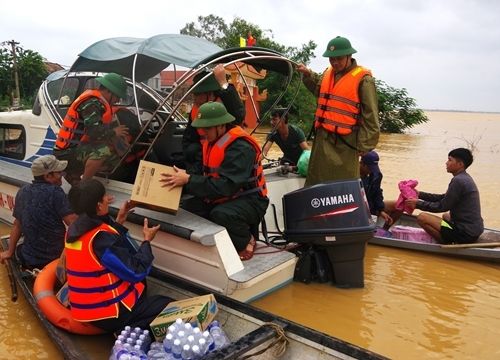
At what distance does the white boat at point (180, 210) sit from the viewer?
3.02 metres

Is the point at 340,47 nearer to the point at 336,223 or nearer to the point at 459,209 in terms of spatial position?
the point at 336,223

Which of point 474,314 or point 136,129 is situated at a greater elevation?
point 136,129

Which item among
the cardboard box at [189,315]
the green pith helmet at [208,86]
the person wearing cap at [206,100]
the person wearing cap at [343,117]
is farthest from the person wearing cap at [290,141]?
the cardboard box at [189,315]

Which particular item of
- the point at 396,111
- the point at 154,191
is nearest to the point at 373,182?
the point at 154,191

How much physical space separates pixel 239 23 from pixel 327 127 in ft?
95.7

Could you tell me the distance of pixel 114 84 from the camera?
4254 mm

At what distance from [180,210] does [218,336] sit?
128 centimetres

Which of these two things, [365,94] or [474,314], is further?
[365,94]

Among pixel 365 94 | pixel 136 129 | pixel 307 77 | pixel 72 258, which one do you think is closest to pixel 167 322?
pixel 72 258

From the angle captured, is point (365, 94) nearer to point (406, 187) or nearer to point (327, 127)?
point (327, 127)

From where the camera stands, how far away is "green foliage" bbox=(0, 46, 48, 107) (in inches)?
1054

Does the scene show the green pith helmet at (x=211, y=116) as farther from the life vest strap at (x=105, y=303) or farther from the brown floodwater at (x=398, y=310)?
the brown floodwater at (x=398, y=310)

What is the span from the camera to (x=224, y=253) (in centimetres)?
330

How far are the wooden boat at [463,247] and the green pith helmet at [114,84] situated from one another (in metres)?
3.32
